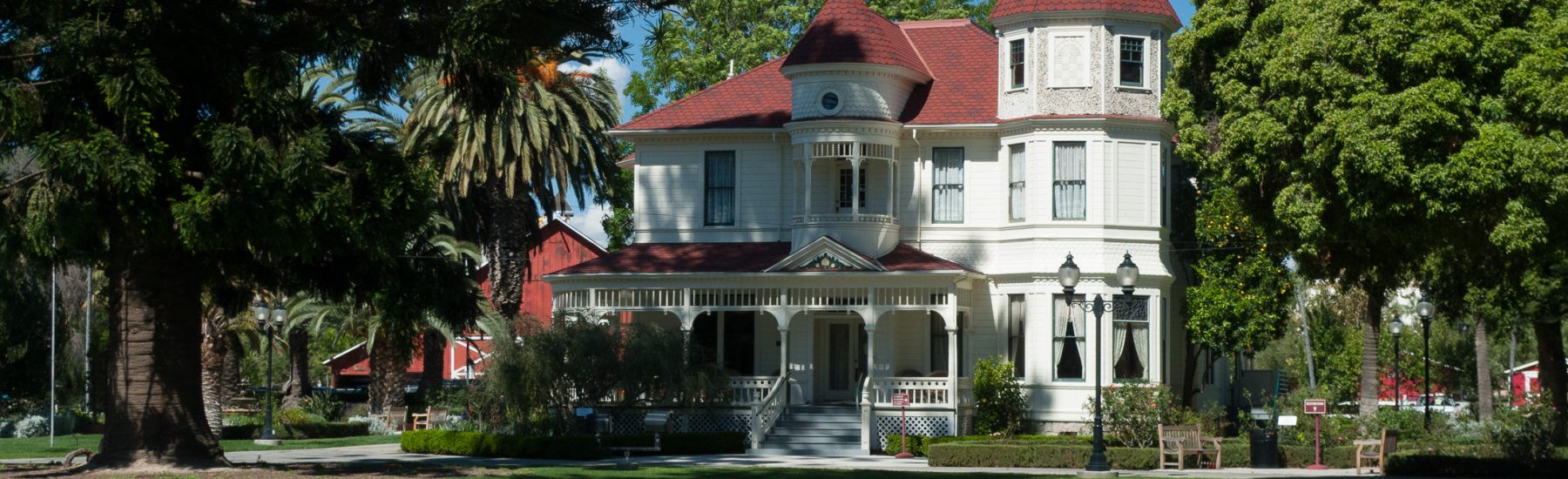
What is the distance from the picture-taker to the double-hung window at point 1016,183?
37.6 m

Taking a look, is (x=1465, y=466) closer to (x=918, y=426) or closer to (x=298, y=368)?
(x=918, y=426)

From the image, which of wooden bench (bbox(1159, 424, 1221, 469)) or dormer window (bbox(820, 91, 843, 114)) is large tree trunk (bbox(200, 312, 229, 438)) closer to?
dormer window (bbox(820, 91, 843, 114))

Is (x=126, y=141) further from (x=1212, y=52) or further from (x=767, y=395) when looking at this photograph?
(x=1212, y=52)

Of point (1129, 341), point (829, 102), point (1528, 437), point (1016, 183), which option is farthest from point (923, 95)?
point (1528, 437)

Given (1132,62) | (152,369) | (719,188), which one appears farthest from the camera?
(719,188)

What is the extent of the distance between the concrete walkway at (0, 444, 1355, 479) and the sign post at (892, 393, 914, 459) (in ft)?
1.31

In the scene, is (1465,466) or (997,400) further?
(997,400)

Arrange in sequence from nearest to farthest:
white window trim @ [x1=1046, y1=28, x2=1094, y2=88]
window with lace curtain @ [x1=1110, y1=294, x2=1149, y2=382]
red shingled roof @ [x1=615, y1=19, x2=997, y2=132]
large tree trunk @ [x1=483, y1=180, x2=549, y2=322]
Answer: window with lace curtain @ [x1=1110, y1=294, x2=1149, y2=382] < white window trim @ [x1=1046, y1=28, x2=1094, y2=88] < red shingled roof @ [x1=615, y1=19, x2=997, y2=132] < large tree trunk @ [x1=483, y1=180, x2=549, y2=322]

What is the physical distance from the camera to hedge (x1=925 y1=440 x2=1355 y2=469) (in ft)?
98.7

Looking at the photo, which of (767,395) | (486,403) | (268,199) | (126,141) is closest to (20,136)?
(126,141)

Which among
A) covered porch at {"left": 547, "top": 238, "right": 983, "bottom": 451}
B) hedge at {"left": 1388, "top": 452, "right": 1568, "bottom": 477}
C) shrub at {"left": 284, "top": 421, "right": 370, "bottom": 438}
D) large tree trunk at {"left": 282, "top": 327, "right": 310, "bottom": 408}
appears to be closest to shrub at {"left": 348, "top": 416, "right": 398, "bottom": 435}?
shrub at {"left": 284, "top": 421, "right": 370, "bottom": 438}

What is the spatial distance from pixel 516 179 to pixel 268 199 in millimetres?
23434

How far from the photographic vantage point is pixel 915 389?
35.8m

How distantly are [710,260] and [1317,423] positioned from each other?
1373 cm
